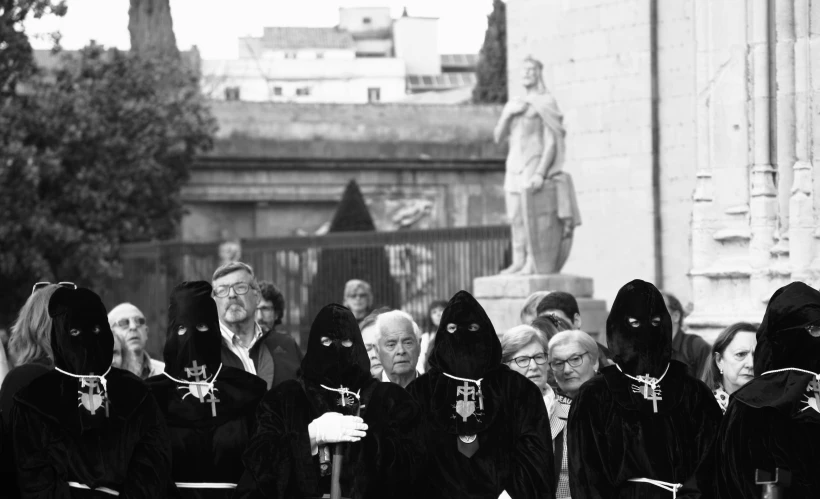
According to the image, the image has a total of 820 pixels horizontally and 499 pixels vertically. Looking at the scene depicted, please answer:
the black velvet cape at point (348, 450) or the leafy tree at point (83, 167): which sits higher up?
the leafy tree at point (83, 167)

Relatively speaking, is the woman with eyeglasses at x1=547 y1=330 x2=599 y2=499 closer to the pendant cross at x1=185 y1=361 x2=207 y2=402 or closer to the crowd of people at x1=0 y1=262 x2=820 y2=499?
the crowd of people at x1=0 y1=262 x2=820 y2=499

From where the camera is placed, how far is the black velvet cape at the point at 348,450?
682 centimetres

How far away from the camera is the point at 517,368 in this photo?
312 inches

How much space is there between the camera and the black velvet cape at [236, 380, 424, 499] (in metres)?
6.82

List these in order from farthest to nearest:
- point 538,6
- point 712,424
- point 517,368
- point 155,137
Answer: point 155,137
point 538,6
point 517,368
point 712,424

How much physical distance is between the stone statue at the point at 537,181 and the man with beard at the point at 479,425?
29.6 ft

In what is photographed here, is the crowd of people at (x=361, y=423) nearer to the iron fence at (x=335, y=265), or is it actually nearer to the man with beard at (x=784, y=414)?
the man with beard at (x=784, y=414)

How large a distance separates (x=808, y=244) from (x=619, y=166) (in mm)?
7773

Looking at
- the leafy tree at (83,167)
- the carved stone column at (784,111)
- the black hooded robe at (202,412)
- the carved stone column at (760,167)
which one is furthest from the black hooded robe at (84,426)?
the leafy tree at (83,167)

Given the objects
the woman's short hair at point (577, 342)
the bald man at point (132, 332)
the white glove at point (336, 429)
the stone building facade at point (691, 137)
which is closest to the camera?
the white glove at point (336, 429)

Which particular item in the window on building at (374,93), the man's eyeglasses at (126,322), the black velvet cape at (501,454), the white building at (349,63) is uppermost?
the white building at (349,63)

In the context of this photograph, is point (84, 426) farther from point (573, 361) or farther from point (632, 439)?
point (573, 361)

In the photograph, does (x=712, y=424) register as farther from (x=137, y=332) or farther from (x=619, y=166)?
(x=619, y=166)

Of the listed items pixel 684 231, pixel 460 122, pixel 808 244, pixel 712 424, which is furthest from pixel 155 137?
pixel 712 424
